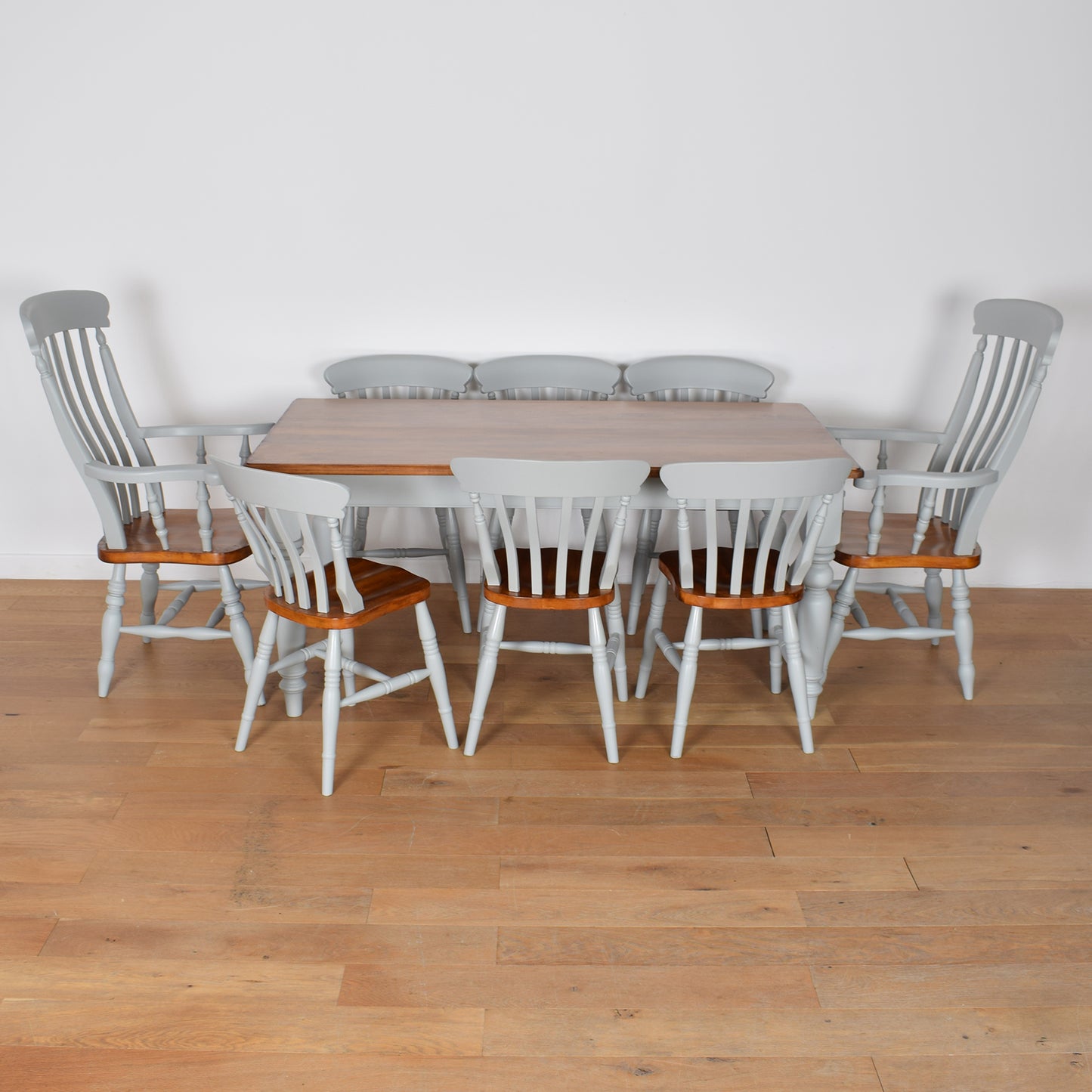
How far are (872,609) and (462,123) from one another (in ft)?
6.82

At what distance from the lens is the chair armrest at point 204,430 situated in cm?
295

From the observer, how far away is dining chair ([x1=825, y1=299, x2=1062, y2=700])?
8.57ft

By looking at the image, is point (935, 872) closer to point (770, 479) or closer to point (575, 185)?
point (770, 479)

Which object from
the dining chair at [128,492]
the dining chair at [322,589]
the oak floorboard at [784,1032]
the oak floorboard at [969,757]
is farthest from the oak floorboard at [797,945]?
the dining chair at [128,492]

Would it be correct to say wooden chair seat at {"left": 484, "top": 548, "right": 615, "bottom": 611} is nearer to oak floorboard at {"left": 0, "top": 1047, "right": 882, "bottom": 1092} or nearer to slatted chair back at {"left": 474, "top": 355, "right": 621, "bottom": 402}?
slatted chair back at {"left": 474, "top": 355, "right": 621, "bottom": 402}

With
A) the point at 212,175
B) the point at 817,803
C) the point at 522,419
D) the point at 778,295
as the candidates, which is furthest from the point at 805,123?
the point at 817,803

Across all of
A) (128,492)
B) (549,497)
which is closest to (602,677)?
(549,497)

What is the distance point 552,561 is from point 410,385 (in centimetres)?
84

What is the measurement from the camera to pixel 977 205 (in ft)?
10.3

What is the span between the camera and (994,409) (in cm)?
283

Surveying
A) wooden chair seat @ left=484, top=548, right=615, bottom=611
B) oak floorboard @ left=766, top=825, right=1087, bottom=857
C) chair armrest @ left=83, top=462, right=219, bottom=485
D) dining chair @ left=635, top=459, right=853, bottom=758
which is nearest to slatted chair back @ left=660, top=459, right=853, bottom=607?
dining chair @ left=635, top=459, right=853, bottom=758

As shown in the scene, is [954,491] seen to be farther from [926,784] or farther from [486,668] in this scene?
[486,668]

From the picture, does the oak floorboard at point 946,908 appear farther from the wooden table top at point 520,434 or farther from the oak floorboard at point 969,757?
the wooden table top at point 520,434

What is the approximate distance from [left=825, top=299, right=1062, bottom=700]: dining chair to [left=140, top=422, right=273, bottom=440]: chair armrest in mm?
1731
